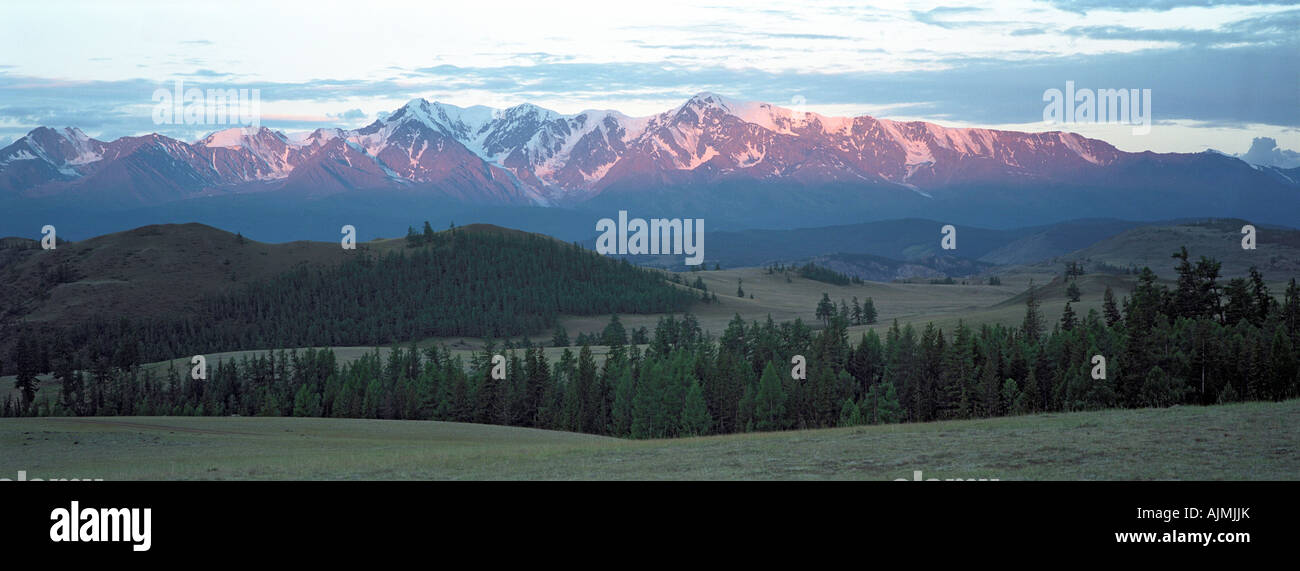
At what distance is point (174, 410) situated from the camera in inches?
4722

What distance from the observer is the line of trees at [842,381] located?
73438 millimetres

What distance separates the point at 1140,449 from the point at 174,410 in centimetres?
10865

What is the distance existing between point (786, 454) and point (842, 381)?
202ft

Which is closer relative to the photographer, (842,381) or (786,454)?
(786,454)

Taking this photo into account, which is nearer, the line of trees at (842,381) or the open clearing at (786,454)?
the open clearing at (786,454)

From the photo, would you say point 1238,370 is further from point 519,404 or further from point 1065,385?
point 519,404

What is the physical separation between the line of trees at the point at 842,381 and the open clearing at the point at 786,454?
26192 mm

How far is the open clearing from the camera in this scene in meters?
32.2

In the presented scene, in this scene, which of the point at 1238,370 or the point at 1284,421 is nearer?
the point at 1284,421

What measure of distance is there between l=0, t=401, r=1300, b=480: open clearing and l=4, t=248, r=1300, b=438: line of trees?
85.9ft

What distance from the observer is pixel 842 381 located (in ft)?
329

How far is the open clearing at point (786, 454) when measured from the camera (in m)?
32.2
